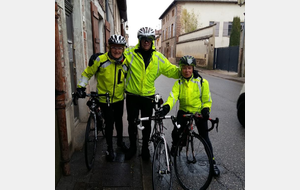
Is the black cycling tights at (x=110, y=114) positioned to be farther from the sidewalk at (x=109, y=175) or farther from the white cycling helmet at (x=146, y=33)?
the white cycling helmet at (x=146, y=33)

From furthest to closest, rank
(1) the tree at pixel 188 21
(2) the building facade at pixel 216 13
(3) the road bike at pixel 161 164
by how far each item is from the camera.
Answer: (1) the tree at pixel 188 21 < (2) the building facade at pixel 216 13 < (3) the road bike at pixel 161 164

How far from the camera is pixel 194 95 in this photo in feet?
9.87

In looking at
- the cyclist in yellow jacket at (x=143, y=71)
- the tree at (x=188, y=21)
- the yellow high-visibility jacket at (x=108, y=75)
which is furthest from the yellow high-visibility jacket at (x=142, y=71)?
the tree at (x=188, y=21)

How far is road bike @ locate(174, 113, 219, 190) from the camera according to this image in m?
2.80

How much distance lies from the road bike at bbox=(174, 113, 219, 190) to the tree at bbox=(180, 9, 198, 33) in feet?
102

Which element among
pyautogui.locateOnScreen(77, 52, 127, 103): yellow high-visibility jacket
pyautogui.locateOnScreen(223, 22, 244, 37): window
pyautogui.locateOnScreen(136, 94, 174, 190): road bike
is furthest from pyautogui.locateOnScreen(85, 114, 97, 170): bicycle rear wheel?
pyautogui.locateOnScreen(223, 22, 244, 37): window

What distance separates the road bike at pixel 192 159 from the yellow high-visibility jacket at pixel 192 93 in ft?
0.75

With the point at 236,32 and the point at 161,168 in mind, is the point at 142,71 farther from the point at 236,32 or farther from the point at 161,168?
the point at 236,32

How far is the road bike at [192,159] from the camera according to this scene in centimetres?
280

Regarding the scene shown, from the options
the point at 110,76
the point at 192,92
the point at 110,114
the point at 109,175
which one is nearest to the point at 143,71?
the point at 110,76

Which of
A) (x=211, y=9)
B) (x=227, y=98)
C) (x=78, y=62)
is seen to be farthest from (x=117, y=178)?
(x=211, y=9)

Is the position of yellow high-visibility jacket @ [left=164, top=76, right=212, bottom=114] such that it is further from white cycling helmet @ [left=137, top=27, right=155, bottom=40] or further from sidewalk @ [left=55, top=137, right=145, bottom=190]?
sidewalk @ [left=55, top=137, right=145, bottom=190]

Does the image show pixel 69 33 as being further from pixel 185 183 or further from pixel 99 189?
pixel 185 183

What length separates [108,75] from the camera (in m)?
3.21
